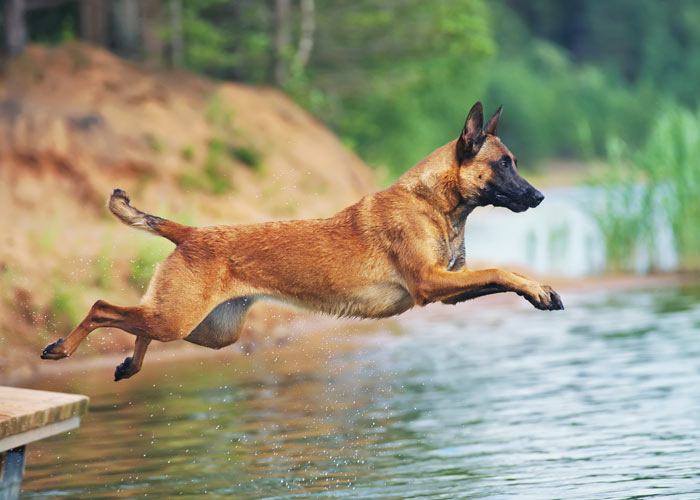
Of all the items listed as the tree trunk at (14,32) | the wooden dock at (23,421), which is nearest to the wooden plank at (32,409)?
the wooden dock at (23,421)

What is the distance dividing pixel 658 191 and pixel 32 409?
13742mm

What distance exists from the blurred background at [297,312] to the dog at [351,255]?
1.52 meters

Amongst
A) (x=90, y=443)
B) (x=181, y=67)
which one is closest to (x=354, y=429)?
(x=90, y=443)

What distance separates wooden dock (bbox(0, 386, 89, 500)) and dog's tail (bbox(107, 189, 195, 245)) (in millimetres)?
1232

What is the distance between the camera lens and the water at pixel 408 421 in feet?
30.1

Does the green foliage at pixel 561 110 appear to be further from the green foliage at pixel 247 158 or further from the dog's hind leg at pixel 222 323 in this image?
the dog's hind leg at pixel 222 323

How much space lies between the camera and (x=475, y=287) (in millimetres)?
7809

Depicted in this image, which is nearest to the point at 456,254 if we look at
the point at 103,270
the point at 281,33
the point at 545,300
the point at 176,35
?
the point at 545,300

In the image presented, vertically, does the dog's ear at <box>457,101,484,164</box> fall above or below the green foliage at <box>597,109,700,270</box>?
above

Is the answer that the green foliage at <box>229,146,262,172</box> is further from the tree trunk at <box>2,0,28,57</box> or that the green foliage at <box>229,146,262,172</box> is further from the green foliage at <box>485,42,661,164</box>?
the green foliage at <box>485,42,661,164</box>

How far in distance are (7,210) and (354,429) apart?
28.2 feet

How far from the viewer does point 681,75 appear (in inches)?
2143

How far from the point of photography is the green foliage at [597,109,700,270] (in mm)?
19281

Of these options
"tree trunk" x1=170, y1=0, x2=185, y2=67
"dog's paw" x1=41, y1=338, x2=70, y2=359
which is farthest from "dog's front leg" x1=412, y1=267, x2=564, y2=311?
"tree trunk" x1=170, y1=0, x2=185, y2=67
